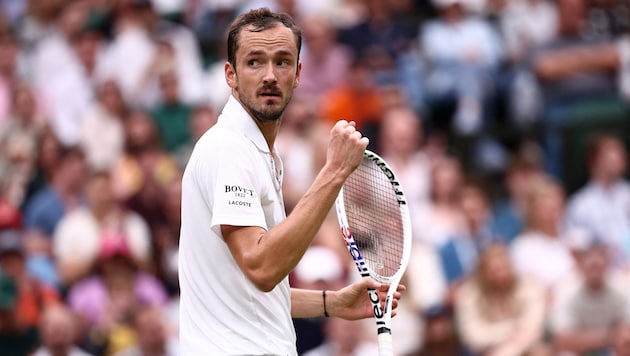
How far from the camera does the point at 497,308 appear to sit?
1019 centimetres

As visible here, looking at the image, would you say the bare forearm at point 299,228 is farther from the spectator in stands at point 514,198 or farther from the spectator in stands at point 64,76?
the spectator in stands at point 64,76

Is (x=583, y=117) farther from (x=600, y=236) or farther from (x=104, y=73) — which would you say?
(x=104, y=73)

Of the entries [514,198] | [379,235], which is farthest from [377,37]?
[379,235]

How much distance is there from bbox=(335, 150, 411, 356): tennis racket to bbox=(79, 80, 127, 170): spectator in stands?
214 inches

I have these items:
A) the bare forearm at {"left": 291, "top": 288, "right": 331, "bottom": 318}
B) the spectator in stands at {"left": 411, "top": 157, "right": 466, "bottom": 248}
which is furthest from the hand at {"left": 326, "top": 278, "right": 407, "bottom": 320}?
the spectator in stands at {"left": 411, "top": 157, "right": 466, "bottom": 248}

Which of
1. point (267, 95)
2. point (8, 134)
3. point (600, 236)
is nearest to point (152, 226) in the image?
point (8, 134)

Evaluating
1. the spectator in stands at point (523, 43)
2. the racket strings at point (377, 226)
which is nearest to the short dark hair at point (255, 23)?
the racket strings at point (377, 226)

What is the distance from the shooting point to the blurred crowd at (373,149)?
10133 mm

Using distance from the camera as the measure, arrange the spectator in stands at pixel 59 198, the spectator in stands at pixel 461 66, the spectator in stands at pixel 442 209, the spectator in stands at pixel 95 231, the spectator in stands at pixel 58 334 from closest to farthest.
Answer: the spectator in stands at pixel 58 334
the spectator in stands at pixel 95 231
the spectator in stands at pixel 442 209
the spectator in stands at pixel 59 198
the spectator in stands at pixel 461 66

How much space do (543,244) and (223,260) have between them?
249 inches

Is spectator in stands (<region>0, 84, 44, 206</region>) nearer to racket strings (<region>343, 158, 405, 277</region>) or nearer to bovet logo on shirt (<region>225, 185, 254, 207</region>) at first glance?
racket strings (<region>343, 158, 405, 277</region>)

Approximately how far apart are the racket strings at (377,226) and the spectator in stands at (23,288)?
3611 millimetres

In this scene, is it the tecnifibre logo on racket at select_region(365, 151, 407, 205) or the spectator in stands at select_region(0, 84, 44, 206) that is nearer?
the tecnifibre logo on racket at select_region(365, 151, 407, 205)

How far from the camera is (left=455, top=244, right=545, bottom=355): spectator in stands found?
33.1 ft
